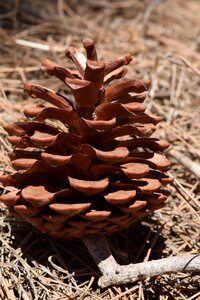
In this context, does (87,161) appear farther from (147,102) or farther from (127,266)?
(147,102)

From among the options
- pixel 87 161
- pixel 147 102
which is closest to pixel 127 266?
pixel 87 161

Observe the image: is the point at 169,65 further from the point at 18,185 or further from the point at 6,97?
the point at 18,185

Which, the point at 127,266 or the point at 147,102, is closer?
the point at 127,266

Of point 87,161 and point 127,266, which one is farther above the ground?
point 87,161

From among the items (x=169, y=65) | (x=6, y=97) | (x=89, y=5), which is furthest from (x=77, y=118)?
(x=89, y=5)

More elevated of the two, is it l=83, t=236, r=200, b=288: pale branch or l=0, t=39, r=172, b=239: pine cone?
l=0, t=39, r=172, b=239: pine cone
